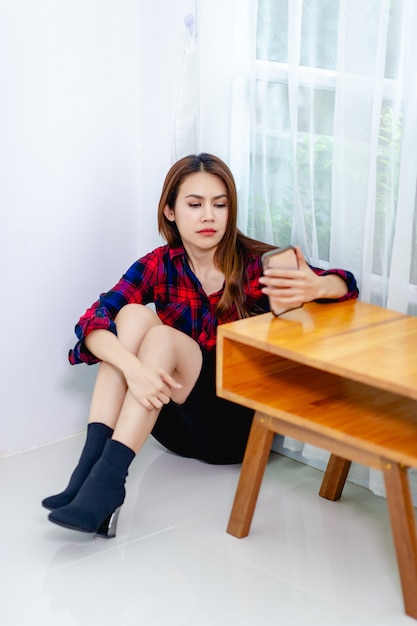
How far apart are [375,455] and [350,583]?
0.31 m

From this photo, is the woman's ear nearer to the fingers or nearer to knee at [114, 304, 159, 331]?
knee at [114, 304, 159, 331]

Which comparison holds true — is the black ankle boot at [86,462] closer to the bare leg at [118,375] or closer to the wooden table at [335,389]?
the bare leg at [118,375]

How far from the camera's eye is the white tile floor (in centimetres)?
173

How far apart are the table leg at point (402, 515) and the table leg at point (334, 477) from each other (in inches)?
17.7

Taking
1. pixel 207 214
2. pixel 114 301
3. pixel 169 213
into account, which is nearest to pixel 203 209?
pixel 207 214

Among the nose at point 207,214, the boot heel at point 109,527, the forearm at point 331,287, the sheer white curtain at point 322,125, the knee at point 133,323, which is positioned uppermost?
the sheer white curtain at point 322,125

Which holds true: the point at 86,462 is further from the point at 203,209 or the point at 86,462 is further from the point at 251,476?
the point at 203,209

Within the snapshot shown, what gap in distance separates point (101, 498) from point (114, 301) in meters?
0.49

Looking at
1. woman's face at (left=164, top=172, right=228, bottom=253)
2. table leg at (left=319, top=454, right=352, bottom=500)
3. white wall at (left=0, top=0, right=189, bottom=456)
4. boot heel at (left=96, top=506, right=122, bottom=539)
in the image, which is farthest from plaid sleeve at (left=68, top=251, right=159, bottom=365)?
table leg at (left=319, top=454, right=352, bottom=500)

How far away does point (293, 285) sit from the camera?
1.87m

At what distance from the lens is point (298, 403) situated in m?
1.79

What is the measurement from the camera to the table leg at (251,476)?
1897mm

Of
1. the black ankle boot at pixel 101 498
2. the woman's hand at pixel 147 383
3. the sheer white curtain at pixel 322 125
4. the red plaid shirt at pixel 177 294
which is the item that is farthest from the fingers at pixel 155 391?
the sheer white curtain at pixel 322 125

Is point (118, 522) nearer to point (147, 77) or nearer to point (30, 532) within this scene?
point (30, 532)
